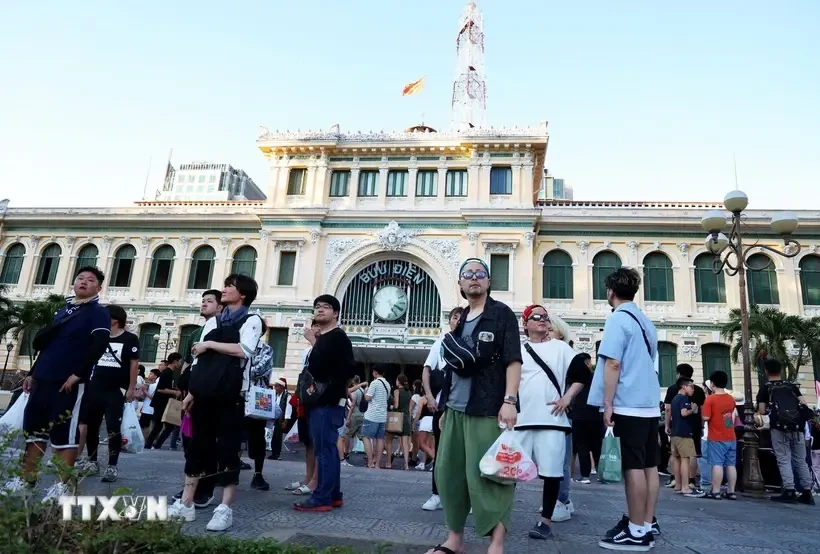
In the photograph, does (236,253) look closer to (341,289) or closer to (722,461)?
(341,289)

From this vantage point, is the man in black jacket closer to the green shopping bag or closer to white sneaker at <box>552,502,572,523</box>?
white sneaker at <box>552,502,572,523</box>

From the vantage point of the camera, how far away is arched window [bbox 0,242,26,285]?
25641mm

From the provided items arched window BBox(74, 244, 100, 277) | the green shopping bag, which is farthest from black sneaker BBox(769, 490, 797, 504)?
arched window BBox(74, 244, 100, 277)

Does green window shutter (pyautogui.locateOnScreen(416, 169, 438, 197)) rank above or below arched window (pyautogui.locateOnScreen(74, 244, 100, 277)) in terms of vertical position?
above

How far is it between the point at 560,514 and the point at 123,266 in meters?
24.8

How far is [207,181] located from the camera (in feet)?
230

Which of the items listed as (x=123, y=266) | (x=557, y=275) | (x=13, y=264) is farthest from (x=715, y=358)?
(x=13, y=264)

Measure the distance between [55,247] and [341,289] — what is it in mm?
14220

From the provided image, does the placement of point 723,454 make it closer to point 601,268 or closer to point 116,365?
point 116,365

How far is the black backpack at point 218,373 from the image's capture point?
4.04 meters

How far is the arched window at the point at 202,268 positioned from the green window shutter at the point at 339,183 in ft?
20.0

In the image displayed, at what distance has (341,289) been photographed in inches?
890

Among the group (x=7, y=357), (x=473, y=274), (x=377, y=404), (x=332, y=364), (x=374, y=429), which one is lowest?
(x=374, y=429)

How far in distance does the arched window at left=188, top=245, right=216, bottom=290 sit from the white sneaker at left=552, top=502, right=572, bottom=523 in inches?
854
